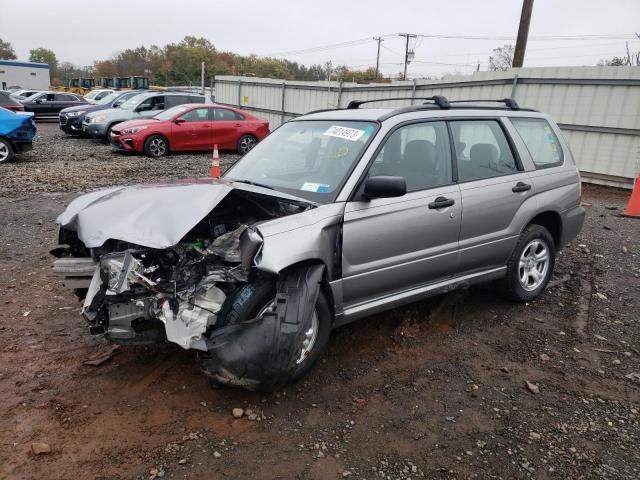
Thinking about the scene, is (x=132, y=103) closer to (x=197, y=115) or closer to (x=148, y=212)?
(x=197, y=115)

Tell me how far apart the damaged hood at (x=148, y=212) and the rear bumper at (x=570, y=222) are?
3025mm

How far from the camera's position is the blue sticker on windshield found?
3.60 meters

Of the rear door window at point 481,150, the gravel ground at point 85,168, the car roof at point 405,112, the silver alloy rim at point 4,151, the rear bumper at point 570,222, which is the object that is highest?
the car roof at point 405,112

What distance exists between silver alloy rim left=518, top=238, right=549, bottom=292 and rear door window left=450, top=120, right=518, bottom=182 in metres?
0.81

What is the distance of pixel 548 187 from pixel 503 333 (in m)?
1.54

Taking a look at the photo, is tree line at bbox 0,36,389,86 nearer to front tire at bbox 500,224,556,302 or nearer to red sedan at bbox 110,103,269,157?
red sedan at bbox 110,103,269,157

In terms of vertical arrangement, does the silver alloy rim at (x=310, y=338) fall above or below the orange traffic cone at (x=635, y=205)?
below

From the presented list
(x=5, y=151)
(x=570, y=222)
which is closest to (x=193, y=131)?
(x=5, y=151)

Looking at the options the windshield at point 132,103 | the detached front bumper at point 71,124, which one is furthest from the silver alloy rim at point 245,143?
the detached front bumper at point 71,124

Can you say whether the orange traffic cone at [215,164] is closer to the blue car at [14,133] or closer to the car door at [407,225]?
the car door at [407,225]

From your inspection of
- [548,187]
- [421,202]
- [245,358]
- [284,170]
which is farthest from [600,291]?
[245,358]

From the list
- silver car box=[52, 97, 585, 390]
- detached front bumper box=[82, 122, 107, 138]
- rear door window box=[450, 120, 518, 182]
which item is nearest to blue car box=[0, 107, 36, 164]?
detached front bumper box=[82, 122, 107, 138]

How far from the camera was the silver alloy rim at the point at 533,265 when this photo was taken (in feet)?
15.8

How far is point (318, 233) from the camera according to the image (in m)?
3.21
